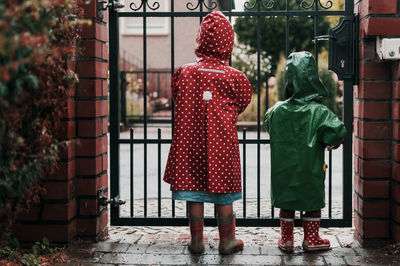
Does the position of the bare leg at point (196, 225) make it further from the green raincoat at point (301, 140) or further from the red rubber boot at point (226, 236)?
the green raincoat at point (301, 140)

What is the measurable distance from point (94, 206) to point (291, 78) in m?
1.58

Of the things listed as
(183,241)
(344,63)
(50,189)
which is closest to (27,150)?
(50,189)

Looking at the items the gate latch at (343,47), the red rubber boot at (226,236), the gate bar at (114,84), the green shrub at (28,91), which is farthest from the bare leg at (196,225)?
the gate latch at (343,47)

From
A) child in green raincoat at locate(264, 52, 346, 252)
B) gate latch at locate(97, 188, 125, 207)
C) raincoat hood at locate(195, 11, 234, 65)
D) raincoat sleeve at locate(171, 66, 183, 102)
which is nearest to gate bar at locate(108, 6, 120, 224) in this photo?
gate latch at locate(97, 188, 125, 207)

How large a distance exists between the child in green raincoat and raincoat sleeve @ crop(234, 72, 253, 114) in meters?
0.22

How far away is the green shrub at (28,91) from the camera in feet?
6.18

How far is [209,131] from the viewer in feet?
11.6

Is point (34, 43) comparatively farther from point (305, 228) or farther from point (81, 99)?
point (305, 228)

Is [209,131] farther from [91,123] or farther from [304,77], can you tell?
[91,123]

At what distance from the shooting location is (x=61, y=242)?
147 inches

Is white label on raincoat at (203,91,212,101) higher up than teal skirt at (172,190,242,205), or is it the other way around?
white label on raincoat at (203,91,212,101)

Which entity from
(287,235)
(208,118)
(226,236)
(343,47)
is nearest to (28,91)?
(208,118)

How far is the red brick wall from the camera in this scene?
12.1ft

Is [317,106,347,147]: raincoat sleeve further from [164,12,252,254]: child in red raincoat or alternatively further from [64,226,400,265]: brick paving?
[64,226,400,265]: brick paving
